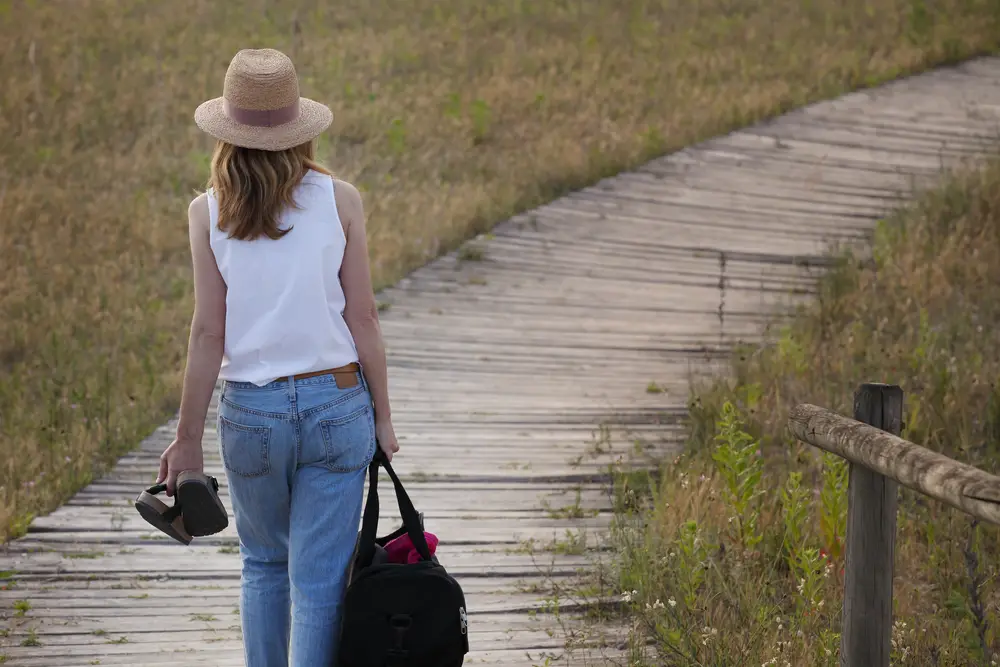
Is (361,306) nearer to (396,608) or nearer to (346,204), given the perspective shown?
(346,204)

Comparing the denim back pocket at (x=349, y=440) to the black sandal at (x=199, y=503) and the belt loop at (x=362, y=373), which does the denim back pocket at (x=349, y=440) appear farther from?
the black sandal at (x=199, y=503)

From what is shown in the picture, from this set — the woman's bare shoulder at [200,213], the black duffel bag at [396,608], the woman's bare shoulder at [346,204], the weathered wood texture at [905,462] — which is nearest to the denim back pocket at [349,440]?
the black duffel bag at [396,608]

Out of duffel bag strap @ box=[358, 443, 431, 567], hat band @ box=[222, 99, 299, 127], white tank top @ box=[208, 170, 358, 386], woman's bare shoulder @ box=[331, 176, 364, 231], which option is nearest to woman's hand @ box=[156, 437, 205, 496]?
white tank top @ box=[208, 170, 358, 386]

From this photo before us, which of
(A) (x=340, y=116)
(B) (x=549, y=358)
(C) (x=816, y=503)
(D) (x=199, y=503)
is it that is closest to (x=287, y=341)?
(D) (x=199, y=503)

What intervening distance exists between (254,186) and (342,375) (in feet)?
1.68

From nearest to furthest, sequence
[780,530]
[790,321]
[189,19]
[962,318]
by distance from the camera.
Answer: [780,530]
[962,318]
[790,321]
[189,19]

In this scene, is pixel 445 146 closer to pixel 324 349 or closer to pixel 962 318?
pixel 962 318

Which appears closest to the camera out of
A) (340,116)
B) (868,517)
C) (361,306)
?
(361,306)

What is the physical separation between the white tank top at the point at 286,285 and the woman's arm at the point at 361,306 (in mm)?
35

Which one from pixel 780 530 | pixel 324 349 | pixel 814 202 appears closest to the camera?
pixel 324 349

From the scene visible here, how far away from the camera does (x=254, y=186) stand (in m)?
3.02

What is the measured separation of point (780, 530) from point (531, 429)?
7.59 feet

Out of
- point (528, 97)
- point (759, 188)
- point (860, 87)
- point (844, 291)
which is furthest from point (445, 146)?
point (844, 291)

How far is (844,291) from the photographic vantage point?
933 cm
